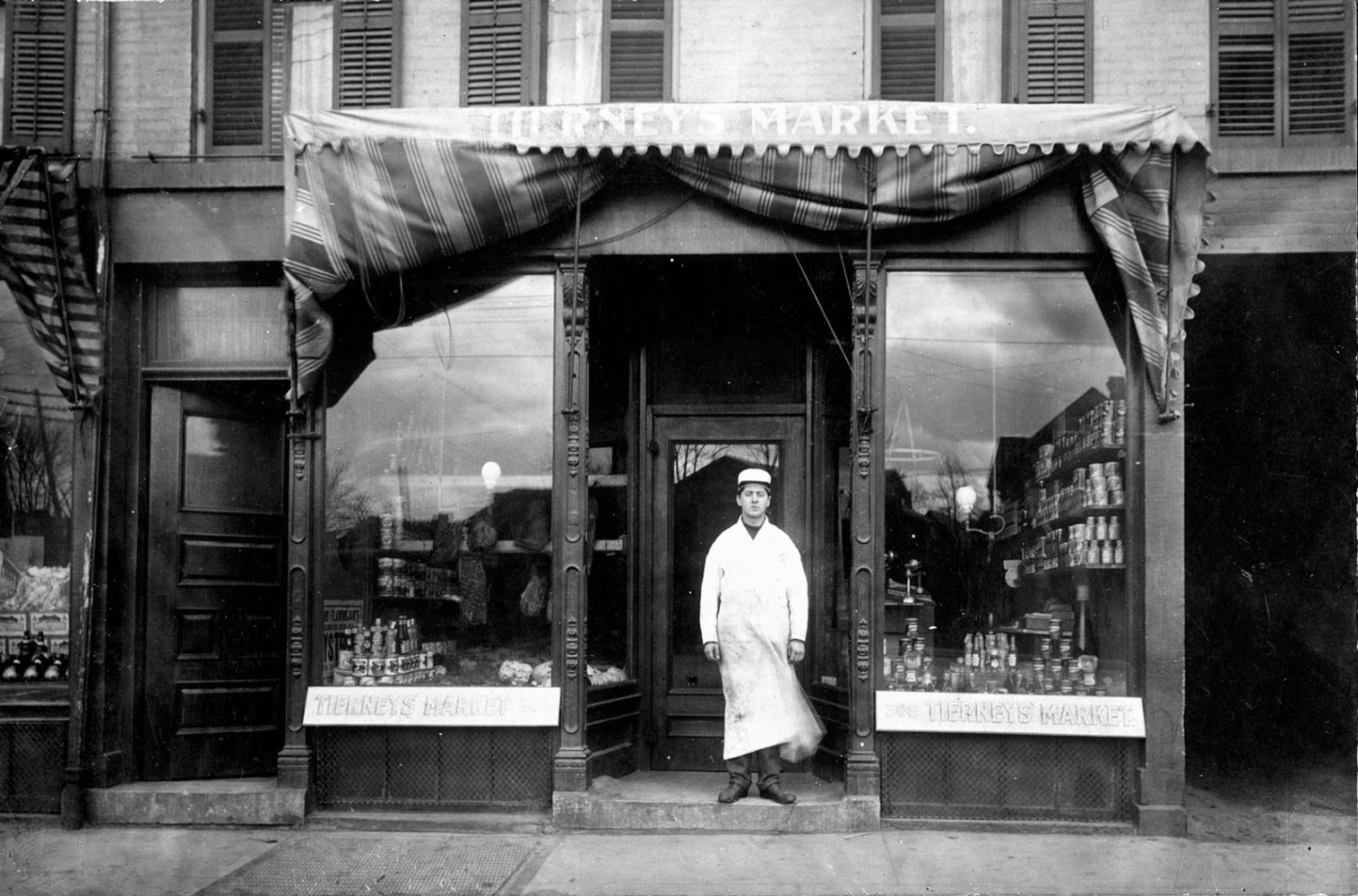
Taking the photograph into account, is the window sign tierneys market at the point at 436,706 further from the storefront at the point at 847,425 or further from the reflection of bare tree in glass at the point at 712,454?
the reflection of bare tree in glass at the point at 712,454

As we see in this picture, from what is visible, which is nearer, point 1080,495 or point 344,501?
point 1080,495

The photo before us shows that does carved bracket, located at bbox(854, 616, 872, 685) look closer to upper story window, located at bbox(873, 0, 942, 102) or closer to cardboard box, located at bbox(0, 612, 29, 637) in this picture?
upper story window, located at bbox(873, 0, 942, 102)

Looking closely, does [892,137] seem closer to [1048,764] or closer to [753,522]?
[753,522]

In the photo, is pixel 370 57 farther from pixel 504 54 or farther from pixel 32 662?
pixel 32 662

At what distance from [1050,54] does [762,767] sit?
515 centimetres

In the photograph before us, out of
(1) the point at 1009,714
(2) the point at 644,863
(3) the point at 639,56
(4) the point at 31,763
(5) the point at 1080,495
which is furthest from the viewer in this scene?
(3) the point at 639,56

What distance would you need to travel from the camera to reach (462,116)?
7559mm

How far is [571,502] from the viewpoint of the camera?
25.6 feet

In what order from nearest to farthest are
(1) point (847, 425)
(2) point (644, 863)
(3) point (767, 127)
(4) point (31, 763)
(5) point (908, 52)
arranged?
(2) point (644, 863) → (3) point (767, 127) → (4) point (31, 763) → (5) point (908, 52) → (1) point (847, 425)

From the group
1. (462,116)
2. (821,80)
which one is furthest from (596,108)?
(821,80)

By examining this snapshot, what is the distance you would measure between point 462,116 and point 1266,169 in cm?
526

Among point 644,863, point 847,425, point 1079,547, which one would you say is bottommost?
point 644,863

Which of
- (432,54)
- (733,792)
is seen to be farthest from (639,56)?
(733,792)

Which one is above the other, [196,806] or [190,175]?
[190,175]
